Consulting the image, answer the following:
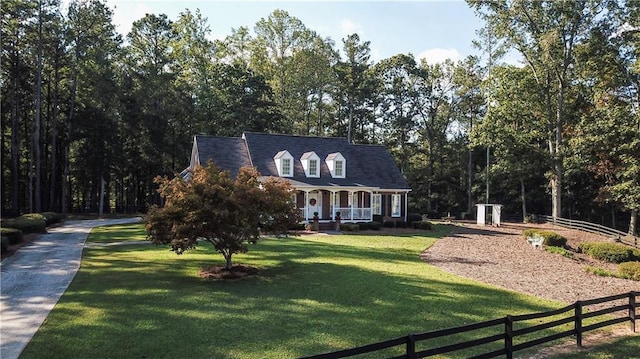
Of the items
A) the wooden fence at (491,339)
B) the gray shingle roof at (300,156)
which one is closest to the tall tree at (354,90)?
the gray shingle roof at (300,156)

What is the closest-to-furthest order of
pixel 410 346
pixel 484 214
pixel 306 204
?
pixel 410 346 → pixel 306 204 → pixel 484 214

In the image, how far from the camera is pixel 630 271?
1800 centimetres

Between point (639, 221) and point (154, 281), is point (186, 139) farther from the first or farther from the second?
point (639, 221)

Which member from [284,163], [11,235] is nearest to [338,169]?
[284,163]

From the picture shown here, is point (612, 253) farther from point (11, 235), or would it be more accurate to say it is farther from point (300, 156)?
point (11, 235)

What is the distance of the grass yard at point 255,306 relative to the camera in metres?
8.71

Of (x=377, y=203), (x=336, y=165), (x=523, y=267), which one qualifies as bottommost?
(x=523, y=267)

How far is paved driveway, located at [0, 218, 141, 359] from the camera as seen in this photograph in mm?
9153

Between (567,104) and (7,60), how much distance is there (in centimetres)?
4864

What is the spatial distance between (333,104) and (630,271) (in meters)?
40.7

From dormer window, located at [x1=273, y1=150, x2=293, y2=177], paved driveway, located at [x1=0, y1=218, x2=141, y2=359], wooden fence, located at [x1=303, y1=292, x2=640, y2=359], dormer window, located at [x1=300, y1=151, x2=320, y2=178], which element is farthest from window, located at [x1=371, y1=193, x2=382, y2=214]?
wooden fence, located at [x1=303, y1=292, x2=640, y2=359]

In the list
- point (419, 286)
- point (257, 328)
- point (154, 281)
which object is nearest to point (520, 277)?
point (419, 286)

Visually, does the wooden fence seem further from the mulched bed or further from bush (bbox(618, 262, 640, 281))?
bush (bbox(618, 262, 640, 281))

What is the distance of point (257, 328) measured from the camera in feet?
31.8
